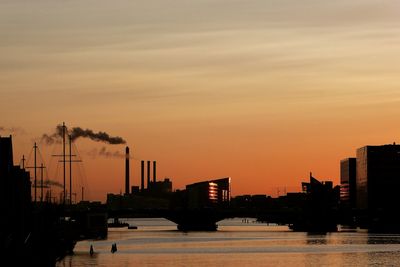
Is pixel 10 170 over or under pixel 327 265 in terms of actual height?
over

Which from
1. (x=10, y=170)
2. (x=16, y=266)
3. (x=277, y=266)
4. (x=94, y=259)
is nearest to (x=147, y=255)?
(x=94, y=259)

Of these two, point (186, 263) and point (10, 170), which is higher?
point (10, 170)

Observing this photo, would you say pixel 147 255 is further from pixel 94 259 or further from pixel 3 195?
pixel 3 195

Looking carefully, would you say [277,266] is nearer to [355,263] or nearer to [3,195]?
[355,263]

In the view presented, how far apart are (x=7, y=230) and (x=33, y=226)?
24.3 meters

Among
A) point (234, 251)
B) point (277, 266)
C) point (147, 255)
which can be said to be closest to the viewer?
point (277, 266)

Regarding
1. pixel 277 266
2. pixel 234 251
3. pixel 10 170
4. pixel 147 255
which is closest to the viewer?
pixel 10 170

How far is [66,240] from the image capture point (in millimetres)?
192250

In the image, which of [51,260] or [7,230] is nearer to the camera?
[7,230]

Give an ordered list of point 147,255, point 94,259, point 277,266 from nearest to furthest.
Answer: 1. point 277,266
2. point 94,259
3. point 147,255

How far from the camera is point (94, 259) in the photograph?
166 metres

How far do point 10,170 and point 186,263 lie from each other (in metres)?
42.6

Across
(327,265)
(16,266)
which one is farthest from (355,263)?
(16,266)

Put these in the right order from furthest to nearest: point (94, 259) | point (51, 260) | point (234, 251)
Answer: point (234, 251), point (94, 259), point (51, 260)
